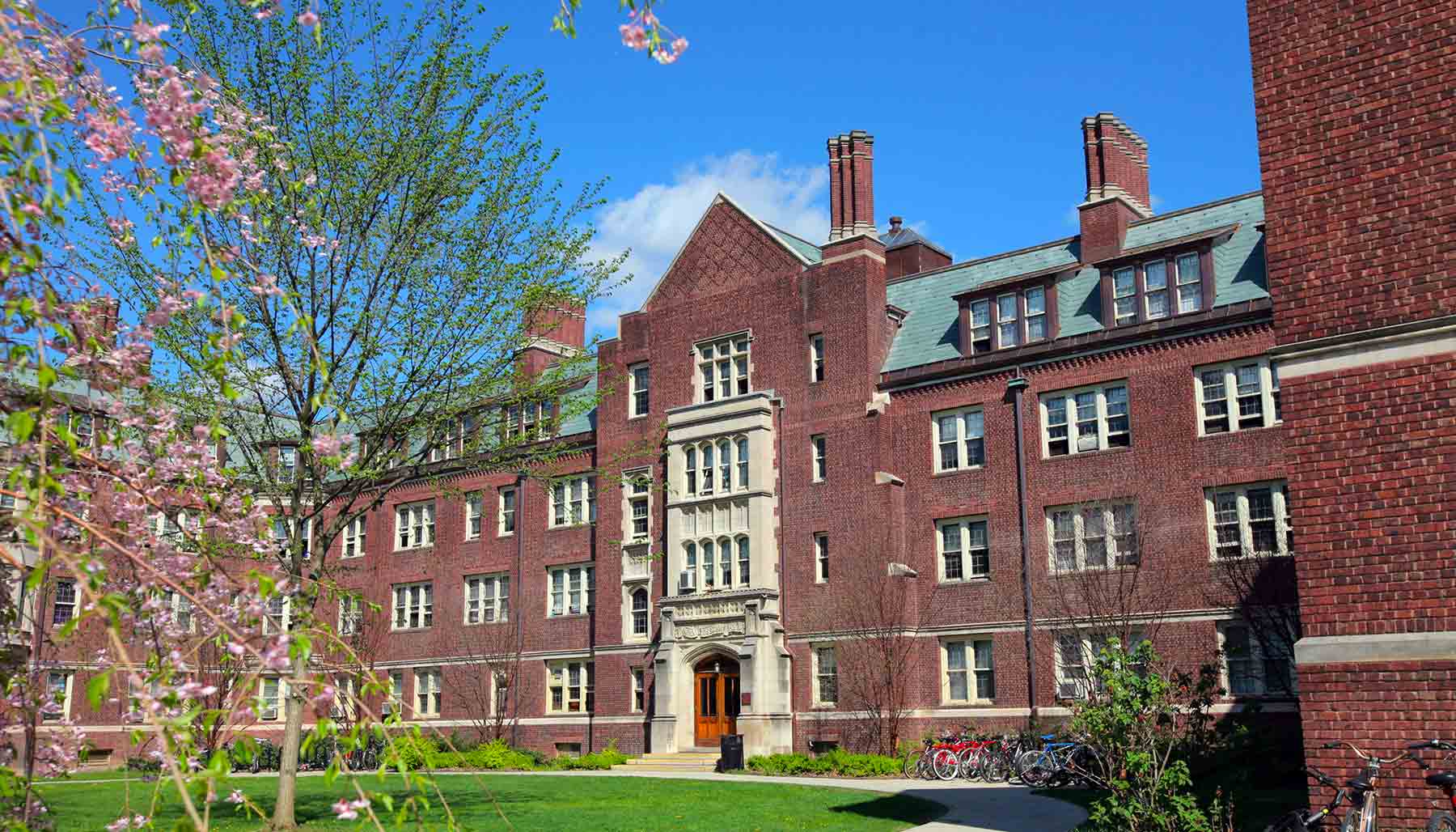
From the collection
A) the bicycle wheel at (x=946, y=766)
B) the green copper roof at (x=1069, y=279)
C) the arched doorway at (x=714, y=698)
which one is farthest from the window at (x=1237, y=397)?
the arched doorway at (x=714, y=698)

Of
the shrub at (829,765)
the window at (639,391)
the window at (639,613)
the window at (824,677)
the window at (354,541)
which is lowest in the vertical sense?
the shrub at (829,765)

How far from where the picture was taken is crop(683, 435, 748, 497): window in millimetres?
38000

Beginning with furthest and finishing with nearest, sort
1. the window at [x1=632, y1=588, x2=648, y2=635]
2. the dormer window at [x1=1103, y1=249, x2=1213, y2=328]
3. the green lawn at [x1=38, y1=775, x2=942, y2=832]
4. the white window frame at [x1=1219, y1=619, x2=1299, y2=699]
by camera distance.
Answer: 1. the window at [x1=632, y1=588, x2=648, y2=635]
2. the dormer window at [x1=1103, y1=249, x2=1213, y2=328]
3. the white window frame at [x1=1219, y1=619, x2=1299, y2=699]
4. the green lawn at [x1=38, y1=775, x2=942, y2=832]

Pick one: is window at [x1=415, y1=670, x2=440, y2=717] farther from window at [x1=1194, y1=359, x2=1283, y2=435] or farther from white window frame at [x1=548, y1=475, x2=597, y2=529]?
window at [x1=1194, y1=359, x2=1283, y2=435]

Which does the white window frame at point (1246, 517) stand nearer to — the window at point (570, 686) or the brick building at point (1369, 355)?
the brick building at point (1369, 355)

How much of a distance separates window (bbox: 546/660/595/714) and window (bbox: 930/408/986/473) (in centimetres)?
1360

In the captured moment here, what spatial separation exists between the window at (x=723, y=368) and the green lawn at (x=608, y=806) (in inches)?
521

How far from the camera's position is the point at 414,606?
4747 centimetres

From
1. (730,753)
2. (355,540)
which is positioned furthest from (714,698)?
(355,540)

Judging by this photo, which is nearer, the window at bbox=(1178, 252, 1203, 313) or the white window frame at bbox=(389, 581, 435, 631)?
the window at bbox=(1178, 252, 1203, 313)

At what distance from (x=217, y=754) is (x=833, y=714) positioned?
104 ft

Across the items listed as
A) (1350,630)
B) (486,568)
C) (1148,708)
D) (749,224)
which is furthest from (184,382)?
(486,568)

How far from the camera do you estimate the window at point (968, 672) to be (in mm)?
33250

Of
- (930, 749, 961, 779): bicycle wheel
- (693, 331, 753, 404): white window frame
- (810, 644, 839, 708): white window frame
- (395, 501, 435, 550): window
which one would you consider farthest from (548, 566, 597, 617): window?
(930, 749, 961, 779): bicycle wheel
